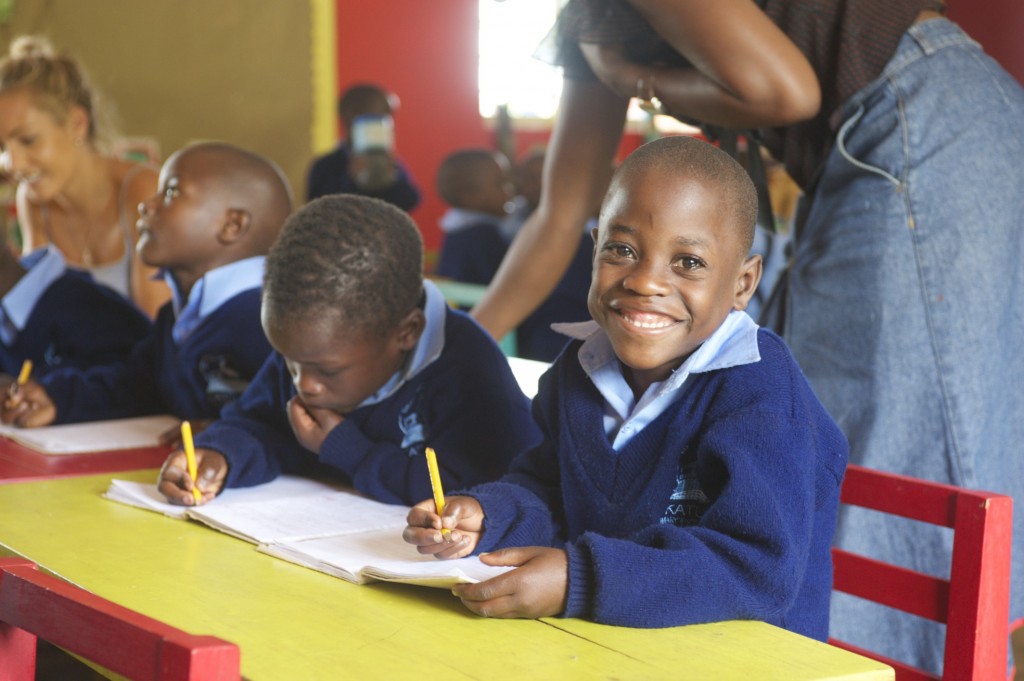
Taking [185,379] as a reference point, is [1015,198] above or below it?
above

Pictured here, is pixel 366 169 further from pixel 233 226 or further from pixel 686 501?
pixel 686 501

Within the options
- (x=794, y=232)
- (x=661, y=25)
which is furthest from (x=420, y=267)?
(x=794, y=232)

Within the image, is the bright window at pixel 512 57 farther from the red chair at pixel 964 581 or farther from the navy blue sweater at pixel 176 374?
the red chair at pixel 964 581

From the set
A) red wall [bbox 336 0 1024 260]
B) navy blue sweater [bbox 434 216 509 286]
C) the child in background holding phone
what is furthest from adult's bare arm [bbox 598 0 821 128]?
red wall [bbox 336 0 1024 260]

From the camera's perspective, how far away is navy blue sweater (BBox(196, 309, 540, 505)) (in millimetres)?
1612

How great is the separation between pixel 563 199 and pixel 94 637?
4.73 ft

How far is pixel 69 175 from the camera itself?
3.22 m

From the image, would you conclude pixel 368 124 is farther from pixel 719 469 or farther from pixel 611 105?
pixel 719 469

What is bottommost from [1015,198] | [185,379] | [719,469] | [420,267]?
[185,379]

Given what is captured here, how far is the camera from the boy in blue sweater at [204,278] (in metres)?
2.10

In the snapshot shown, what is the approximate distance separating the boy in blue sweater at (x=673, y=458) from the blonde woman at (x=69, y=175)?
2.02m

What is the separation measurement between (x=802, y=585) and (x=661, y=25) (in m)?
0.82

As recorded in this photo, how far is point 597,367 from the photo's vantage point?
4.36 ft

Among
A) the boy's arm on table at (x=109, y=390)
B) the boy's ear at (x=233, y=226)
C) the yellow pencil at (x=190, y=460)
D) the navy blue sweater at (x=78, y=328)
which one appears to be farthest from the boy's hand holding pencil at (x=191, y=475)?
the navy blue sweater at (x=78, y=328)
